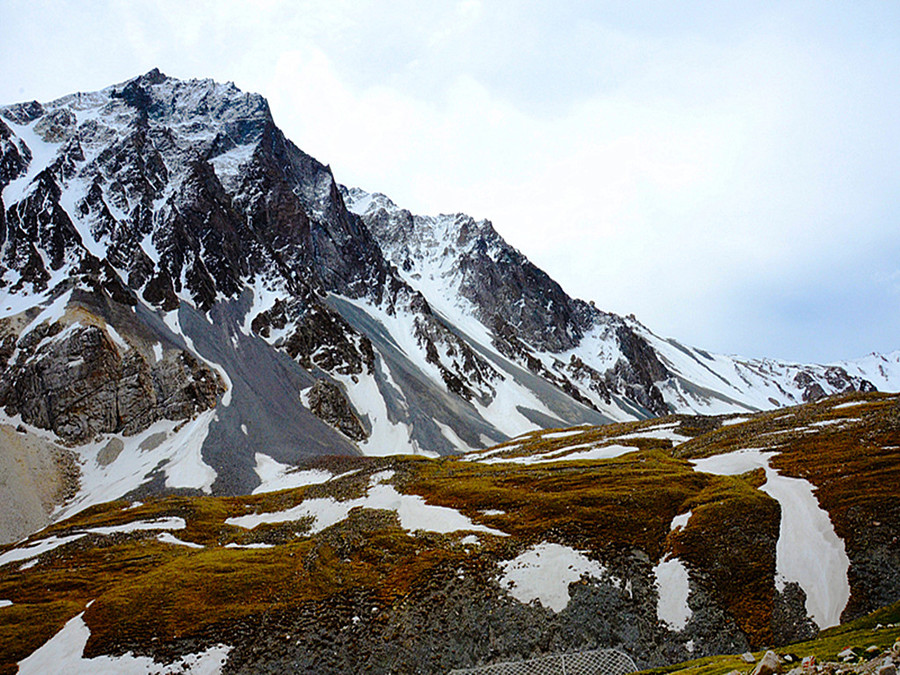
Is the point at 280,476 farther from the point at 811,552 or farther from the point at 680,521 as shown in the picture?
the point at 811,552

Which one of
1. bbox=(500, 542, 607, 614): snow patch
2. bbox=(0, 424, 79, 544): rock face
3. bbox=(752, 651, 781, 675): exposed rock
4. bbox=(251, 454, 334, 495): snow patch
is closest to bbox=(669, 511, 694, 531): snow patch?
bbox=(500, 542, 607, 614): snow patch

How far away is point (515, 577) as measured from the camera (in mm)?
31125

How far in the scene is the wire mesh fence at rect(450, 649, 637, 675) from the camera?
24156 mm

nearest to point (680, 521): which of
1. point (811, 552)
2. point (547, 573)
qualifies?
point (811, 552)

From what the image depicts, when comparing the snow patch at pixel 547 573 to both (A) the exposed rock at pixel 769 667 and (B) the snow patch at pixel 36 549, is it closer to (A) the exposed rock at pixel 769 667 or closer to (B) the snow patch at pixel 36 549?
(A) the exposed rock at pixel 769 667

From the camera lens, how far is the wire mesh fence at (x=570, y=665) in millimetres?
24156

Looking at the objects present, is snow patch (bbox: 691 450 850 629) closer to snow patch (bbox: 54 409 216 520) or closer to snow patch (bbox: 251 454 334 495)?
snow patch (bbox: 251 454 334 495)

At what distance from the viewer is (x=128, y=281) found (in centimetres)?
16112

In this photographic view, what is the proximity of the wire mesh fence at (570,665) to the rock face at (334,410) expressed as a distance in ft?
393

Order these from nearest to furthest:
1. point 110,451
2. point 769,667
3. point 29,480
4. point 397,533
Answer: point 769,667, point 397,533, point 29,480, point 110,451

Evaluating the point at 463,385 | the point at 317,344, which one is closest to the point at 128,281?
the point at 317,344

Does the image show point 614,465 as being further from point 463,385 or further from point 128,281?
point 128,281

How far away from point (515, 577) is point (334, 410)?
11944cm

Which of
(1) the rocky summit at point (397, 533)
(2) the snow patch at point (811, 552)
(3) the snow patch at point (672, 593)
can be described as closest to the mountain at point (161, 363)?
(1) the rocky summit at point (397, 533)
